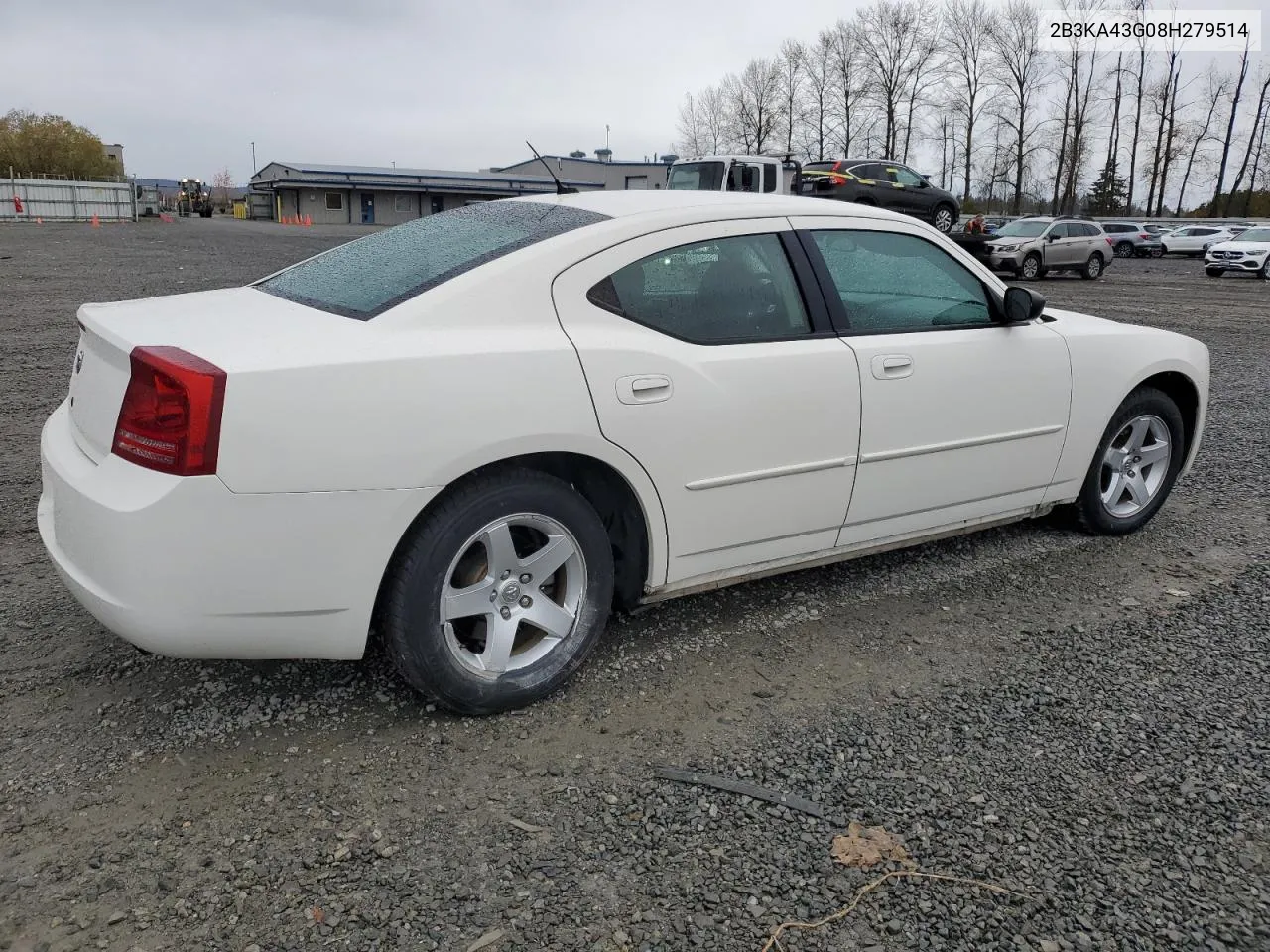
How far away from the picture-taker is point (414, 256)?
324 centimetres

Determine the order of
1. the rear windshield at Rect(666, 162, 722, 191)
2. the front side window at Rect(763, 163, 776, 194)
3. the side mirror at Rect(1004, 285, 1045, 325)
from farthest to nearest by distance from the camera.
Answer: the rear windshield at Rect(666, 162, 722, 191), the front side window at Rect(763, 163, 776, 194), the side mirror at Rect(1004, 285, 1045, 325)

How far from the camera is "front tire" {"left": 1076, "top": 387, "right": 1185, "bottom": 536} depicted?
4.48 m

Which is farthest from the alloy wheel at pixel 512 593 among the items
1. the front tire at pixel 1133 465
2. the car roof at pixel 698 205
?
the front tire at pixel 1133 465

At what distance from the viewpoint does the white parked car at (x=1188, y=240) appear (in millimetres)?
36938

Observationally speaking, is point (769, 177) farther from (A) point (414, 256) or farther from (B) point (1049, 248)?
(A) point (414, 256)

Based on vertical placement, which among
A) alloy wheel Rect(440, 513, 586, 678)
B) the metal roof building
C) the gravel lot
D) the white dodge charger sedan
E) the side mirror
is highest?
the metal roof building

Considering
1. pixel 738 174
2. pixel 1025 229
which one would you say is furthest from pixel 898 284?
pixel 1025 229

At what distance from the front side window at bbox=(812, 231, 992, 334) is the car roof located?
0.34 ft

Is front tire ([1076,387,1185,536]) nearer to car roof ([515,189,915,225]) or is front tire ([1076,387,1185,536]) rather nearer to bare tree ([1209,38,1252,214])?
car roof ([515,189,915,225])

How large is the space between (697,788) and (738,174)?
19243 mm

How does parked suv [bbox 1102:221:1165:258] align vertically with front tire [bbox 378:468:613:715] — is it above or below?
above

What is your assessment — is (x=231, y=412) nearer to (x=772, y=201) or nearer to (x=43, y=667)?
(x=43, y=667)

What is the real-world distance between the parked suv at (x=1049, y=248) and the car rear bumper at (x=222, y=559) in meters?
21.7

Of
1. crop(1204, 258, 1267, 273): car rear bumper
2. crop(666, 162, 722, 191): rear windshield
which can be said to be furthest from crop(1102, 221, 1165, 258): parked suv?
crop(666, 162, 722, 191): rear windshield
